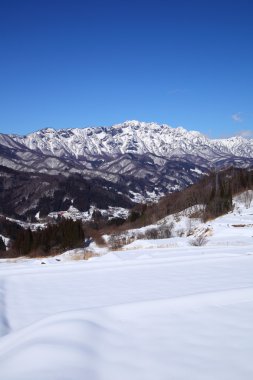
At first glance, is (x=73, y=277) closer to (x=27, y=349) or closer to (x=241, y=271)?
(x=241, y=271)

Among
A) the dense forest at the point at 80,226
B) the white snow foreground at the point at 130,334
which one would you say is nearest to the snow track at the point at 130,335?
the white snow foreground at the point at 130,334

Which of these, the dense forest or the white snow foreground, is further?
the dense forest

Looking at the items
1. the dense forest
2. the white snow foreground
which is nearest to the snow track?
the white snow foreground

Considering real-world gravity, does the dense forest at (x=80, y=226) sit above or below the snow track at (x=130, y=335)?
above

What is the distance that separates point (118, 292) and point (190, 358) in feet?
14.8

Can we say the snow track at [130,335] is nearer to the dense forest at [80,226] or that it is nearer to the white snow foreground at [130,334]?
the white snow foreground at [130,334]

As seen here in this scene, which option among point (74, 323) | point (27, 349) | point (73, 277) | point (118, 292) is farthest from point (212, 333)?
point (73, 277)

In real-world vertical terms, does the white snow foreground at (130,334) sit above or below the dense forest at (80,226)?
below

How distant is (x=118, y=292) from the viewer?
848 cm

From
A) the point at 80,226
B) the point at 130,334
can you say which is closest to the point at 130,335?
the point at 130,334

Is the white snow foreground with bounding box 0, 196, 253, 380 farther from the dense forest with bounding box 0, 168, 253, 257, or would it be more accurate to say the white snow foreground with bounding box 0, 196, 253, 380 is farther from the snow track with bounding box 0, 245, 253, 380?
the dense forest with bounding box 0, 168, 253, 257

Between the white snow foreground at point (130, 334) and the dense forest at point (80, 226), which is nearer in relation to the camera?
the white snow foreground at point (130, 334)

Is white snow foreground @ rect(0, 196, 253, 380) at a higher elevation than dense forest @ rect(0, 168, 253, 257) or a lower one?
lower

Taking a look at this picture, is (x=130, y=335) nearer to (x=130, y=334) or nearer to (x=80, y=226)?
(x=130, y=334)
